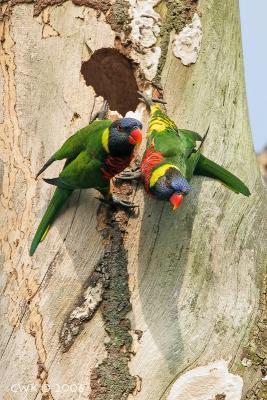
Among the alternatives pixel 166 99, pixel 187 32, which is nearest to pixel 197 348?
pixel 166 99

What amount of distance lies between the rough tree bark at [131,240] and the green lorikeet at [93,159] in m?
0.08

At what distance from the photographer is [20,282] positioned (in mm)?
3682

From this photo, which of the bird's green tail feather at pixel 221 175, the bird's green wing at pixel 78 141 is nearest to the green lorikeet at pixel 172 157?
the bird's green tail feather at pixel 221 175

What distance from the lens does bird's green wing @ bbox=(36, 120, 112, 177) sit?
146 inches

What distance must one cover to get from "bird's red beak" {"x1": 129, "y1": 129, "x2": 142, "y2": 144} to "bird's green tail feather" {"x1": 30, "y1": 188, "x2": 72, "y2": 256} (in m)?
0.38

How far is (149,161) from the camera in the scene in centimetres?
379

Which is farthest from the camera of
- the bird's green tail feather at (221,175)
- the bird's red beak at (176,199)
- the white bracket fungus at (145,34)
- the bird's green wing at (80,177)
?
the white bracket fungus at (145,34)

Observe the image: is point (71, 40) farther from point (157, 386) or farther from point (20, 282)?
point (157, 386)

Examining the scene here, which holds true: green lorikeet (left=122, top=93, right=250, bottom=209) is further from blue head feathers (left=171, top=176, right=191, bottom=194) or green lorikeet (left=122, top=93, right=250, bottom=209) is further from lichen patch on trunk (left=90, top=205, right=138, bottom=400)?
lichen patch on trunk (left=90, top=205, right=138, bottom=400)

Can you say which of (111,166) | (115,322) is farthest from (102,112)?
(115,322)

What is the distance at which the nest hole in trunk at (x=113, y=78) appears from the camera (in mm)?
4027

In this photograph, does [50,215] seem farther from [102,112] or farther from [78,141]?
[102,112]

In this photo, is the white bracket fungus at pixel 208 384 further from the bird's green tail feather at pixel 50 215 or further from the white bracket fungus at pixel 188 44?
the white bracket fungus at pixel 188 44

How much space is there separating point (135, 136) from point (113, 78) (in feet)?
2.21
